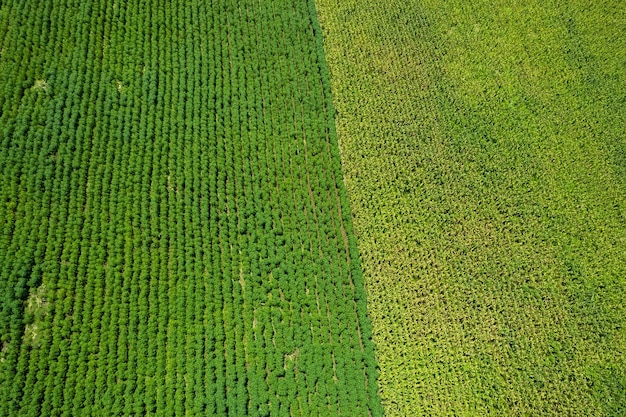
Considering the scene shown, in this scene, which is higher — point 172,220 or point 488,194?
point 488,194

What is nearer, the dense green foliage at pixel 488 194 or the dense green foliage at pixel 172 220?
the dense green foliage at pixel 172 220

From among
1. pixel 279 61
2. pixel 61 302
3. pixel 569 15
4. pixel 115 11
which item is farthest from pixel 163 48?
pixel 569 15

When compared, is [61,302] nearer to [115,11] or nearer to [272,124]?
[272,124]

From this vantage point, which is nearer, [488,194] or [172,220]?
[172,220]

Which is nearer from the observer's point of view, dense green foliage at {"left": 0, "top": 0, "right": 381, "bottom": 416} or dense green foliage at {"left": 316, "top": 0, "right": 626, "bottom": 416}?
dense green foliage at {"left": 0, "top": 0, "right": 381, "bottom": 416}
